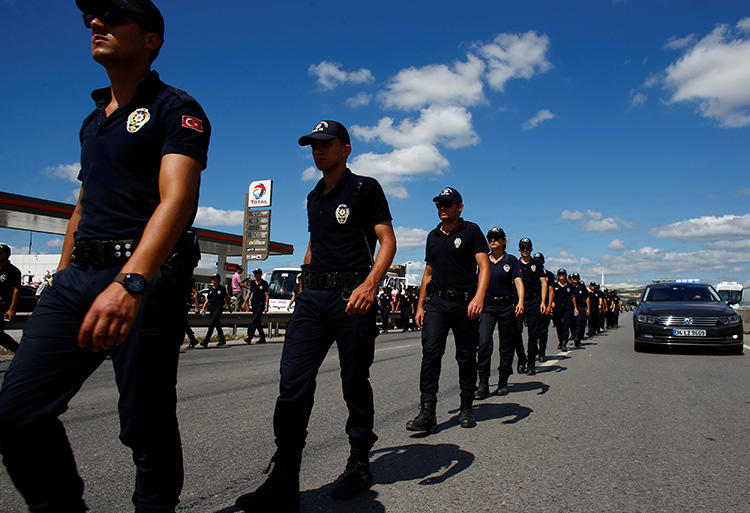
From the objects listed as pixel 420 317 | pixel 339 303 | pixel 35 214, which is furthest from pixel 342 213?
pixel 35 214

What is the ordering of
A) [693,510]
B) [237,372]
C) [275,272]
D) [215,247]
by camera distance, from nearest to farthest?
[693,510] → [237,372] → [275,272] → [215,247]

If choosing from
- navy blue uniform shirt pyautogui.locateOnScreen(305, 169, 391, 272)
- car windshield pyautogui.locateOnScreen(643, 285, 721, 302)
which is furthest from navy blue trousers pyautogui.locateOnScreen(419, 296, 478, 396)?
car windshield pyautogui.locateOnScreen(643, 285, 721, 302)

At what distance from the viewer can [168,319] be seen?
1.98 metres

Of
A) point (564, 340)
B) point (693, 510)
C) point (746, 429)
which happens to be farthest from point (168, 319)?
point (564, 340)

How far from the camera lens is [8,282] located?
8523 mm

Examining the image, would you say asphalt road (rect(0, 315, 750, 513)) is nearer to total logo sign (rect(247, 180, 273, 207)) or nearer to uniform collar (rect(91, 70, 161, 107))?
uniform collar (rect(91, 70, 161, 107))

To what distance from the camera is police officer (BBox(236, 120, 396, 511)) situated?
10.0 feet

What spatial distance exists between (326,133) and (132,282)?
1820mm

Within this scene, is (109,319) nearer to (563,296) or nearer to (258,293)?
(563,296)

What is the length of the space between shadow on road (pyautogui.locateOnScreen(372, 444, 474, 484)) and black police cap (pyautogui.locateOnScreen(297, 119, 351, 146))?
6.58 ft

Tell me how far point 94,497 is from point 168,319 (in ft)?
5.58

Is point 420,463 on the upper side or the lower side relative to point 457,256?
lower

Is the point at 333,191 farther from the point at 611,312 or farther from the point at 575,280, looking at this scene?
the point at 611,312

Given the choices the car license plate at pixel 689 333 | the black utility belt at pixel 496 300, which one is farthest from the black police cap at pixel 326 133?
the car license plate at pixel 689 333
